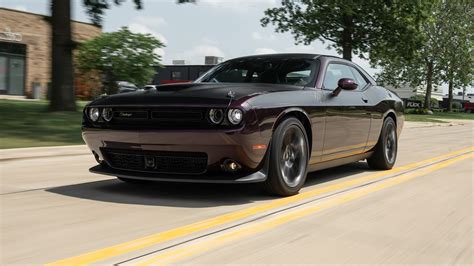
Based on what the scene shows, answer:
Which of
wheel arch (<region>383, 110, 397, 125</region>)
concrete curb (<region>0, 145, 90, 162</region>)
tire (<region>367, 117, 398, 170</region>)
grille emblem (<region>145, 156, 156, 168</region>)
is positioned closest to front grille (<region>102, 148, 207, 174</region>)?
grille emblem (<region>145, 156, 156, 168</region>)

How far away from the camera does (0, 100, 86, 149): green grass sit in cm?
964

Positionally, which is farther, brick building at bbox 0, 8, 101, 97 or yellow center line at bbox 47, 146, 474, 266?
brick building at bbox 0, 8, 101, 97

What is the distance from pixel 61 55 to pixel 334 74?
29.7ft

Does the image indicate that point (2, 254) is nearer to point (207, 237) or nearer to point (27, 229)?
point (27, 229)

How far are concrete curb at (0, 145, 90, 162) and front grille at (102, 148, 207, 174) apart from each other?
3323 millimetres

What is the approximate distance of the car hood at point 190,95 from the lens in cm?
483

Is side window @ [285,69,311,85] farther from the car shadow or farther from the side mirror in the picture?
the car shadow

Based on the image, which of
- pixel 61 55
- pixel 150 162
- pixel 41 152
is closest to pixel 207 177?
pixel 150 162

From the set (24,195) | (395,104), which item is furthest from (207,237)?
(395,104)

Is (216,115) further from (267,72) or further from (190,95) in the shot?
(267,72)

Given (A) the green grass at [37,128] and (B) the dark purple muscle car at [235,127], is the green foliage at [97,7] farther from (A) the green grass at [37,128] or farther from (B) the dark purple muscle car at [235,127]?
(B) the dark purple muscle car at [235,127]

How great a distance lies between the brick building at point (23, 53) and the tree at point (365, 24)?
13.0 m

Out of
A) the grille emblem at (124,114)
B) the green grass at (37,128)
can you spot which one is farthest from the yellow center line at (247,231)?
the green grass at (37,128)

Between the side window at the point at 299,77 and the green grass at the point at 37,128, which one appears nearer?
the side window at the point at 299,77
